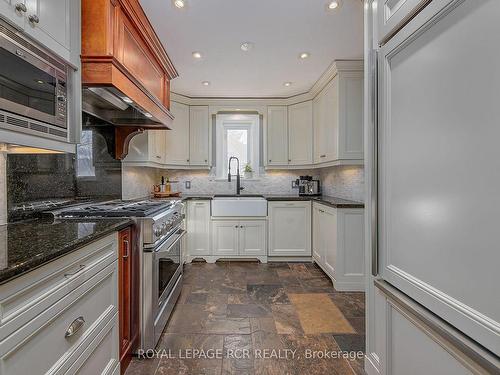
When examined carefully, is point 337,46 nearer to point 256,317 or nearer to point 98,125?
point 98,125

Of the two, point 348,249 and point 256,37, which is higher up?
point 256,37

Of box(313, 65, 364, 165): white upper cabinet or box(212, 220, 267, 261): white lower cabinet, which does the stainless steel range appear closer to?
box(212, 220, 267, 261): white lower cabinet

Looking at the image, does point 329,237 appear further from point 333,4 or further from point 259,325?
point 333,4

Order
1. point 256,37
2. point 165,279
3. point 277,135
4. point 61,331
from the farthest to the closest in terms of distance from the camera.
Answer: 1. point 277,135
2. point 256,37
3. point 165,279
4. point 61,331

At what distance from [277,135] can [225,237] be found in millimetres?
1667

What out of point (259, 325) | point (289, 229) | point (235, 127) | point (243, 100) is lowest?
point (259, 325)

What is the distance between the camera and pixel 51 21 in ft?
4.05

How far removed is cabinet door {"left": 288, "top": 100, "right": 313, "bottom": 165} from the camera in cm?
387

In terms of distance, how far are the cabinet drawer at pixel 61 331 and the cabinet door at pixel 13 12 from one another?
3.46 feet

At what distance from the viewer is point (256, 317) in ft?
7.50

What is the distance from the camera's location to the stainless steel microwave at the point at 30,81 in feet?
3.31

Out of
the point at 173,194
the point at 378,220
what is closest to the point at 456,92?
the point at 378,220

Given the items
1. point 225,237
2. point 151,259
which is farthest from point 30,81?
point 225,237

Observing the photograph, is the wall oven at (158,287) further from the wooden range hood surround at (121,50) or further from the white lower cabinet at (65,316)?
the wooden range hood surround at (121,50)
